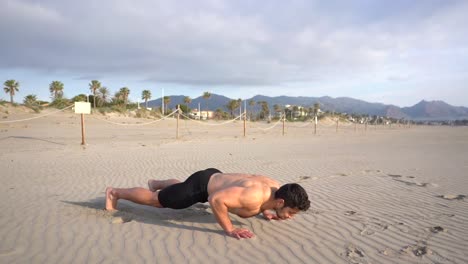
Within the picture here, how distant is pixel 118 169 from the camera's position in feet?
27.6

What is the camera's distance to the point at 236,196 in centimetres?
357

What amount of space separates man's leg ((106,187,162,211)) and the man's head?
64.1 inches

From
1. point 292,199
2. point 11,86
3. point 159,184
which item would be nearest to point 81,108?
point 159,184

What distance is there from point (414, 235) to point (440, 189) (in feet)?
10.4

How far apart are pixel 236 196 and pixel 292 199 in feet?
1.95

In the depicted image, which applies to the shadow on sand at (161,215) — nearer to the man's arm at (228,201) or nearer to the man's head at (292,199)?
the man's arm at (228,201)

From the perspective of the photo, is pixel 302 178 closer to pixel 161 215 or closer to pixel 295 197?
pixel 161 215

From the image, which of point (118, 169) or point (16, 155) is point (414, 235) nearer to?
point (118, 169)

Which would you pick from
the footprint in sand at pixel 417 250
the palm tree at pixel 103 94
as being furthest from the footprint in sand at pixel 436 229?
the palm tree at pixel 103 94

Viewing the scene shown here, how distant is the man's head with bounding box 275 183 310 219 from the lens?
360cm

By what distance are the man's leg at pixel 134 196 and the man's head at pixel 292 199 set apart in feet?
5.34

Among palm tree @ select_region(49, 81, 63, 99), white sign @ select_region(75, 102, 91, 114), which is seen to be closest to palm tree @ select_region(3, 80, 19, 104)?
palm tree @ select_region(49, 81, 63, 99)

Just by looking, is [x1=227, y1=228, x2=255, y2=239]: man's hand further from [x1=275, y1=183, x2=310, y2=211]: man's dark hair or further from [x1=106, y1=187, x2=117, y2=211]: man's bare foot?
[x1=106, y1=187, x2=117, y2=211]: man's bare foot

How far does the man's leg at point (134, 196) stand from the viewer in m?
4.42
